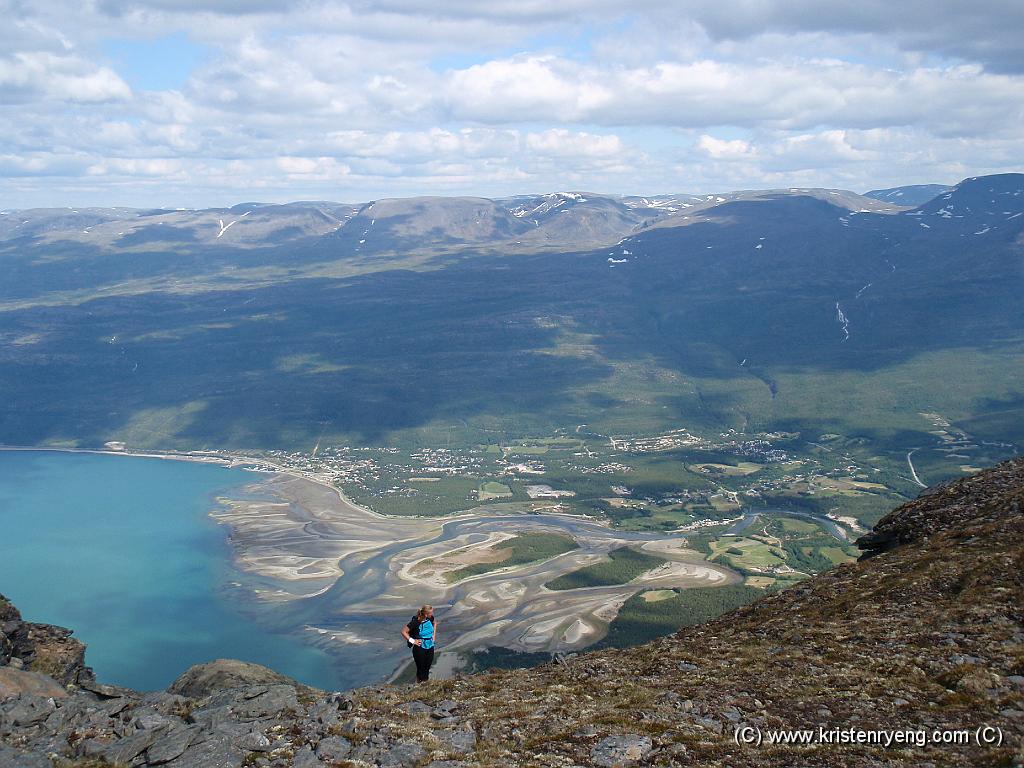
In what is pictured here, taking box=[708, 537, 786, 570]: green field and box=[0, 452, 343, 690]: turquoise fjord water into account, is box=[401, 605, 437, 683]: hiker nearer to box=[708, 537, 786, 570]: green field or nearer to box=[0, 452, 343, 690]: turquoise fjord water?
box=[0, 452, 343, 690]: turquoise fjord water

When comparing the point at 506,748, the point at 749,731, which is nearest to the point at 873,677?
the point at 749,731

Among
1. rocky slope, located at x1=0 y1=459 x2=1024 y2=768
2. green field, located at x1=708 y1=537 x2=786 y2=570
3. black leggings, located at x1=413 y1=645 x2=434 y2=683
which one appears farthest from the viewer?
green field, located at x1=708 y1=537 x2=786 y2=570

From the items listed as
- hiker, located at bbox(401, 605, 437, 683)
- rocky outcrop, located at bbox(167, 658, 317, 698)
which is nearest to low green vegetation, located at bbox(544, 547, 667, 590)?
rocky outcrop, located at bbox(167, 658, 317, 698)

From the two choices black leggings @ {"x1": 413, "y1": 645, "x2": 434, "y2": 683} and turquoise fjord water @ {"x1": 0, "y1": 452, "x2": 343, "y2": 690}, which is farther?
turquoise fjord water @ {"x1": 0, "y1": 452, "x2": 343, "y2": 690}

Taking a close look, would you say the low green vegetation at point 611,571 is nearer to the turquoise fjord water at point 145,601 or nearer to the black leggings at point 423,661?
the turquoise fjord water at point 145,601

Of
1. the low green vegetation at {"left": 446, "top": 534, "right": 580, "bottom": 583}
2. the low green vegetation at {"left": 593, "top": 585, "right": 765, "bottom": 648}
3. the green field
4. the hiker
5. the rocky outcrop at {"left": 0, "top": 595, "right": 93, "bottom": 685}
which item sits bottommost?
the green field

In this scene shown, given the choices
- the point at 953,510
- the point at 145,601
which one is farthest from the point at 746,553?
the point at 953,510

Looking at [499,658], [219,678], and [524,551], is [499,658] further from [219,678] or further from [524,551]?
[219,678]
